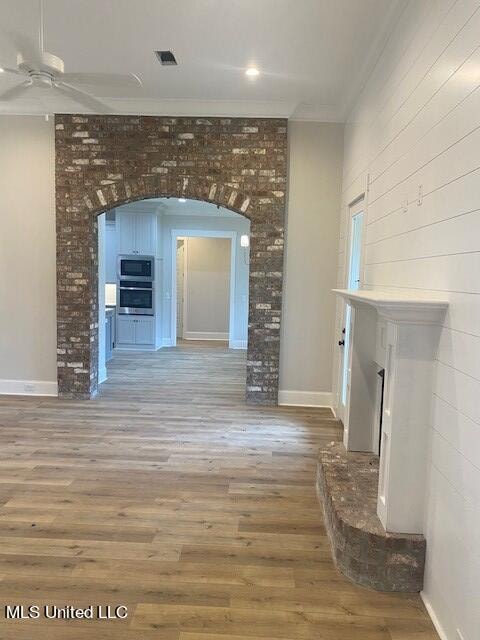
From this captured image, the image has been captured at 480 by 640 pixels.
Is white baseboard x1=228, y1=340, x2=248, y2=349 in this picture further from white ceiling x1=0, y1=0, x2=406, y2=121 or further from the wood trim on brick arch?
white ceiling x1=0, y1=0, x2=406, y2=121

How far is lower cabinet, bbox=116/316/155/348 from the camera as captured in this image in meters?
8.93

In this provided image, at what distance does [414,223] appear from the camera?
97.4 inches

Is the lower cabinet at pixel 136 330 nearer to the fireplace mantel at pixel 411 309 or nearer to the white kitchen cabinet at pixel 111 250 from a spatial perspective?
the white kitchen cabinet at pixel 111 250

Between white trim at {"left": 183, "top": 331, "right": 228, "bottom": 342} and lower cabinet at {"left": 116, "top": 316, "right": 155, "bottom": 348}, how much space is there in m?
2.02

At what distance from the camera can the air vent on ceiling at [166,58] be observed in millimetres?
3900

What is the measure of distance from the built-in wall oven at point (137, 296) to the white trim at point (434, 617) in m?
7.39

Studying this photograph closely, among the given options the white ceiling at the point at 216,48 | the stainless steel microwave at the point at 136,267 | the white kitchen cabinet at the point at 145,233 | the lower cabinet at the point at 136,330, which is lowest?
the lower cabinet at the point at 136,330

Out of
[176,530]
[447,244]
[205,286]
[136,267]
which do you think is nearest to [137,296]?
[136,267]

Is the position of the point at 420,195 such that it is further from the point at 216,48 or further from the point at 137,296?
the point at 137,296

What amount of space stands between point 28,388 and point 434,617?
4.88 metres

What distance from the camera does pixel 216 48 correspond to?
3.78m

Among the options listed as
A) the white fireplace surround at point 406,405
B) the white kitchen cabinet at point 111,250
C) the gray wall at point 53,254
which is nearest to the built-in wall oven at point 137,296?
the white kitchen cabinet at point 111,250

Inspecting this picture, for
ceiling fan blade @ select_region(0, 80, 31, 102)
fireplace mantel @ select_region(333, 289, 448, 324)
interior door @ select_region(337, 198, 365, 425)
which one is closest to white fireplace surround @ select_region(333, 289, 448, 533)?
fireplace mantel @ select_region(333, 289, 448, 324)

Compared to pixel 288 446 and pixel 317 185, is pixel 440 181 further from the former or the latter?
pixel 317 185
